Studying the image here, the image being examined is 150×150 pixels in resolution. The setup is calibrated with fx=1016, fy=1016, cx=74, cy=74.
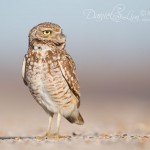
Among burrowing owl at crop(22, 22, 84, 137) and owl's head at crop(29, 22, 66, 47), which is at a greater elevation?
owl's head at crop(29, 22, 66, 47)

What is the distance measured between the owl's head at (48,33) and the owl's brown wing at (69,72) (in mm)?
241

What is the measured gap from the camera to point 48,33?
48.6 ft

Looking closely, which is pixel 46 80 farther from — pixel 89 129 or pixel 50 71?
pixel 89 129

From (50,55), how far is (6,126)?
368 centimetres

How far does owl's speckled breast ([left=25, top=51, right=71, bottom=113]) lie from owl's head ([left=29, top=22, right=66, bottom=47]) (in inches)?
8.2

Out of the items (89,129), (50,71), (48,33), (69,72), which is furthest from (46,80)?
(89,129)

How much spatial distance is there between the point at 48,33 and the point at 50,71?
2.01ft

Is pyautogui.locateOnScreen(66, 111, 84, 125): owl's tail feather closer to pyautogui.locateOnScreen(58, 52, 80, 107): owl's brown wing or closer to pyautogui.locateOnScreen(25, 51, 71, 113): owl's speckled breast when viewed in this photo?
pyautogui.locateOnScreen(58, 52, 80, 107): owl's brown wing

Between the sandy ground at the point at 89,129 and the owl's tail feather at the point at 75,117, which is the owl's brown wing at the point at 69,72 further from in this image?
the sandy ground at the point at 89,129

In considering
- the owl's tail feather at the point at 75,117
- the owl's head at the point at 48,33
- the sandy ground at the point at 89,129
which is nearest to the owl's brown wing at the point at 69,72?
the owl's head at the point at 48,33

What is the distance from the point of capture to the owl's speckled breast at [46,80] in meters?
14.5

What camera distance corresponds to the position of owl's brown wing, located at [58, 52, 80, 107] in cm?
1466

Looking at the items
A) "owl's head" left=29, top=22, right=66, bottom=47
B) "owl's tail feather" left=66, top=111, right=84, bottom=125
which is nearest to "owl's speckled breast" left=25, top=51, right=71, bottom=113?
"owl's head" left=29, top=22, right=66, bottom=47

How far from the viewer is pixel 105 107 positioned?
2544cm
